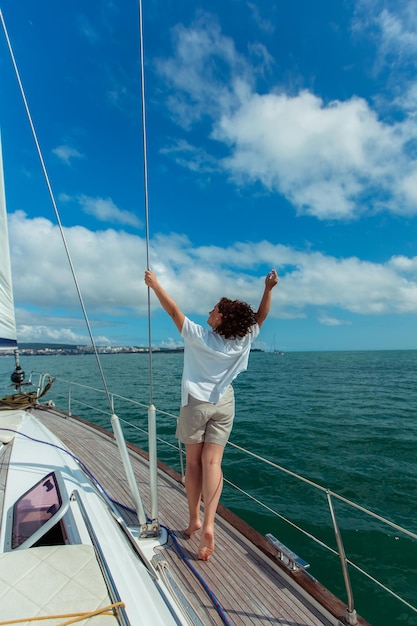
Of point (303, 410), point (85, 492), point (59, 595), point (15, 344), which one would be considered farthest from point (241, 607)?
point (303, 410)

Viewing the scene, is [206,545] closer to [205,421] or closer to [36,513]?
[205,421]

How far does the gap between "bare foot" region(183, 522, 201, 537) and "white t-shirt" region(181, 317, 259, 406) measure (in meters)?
1.06

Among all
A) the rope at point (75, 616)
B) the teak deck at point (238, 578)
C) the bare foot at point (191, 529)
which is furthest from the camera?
the bare foot at point (191, 529)

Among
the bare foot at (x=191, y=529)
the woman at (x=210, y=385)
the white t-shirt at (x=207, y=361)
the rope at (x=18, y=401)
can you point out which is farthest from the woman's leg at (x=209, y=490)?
the rope at (x=18, y=401)

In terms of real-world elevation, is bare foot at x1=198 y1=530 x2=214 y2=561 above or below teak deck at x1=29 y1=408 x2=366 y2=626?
above

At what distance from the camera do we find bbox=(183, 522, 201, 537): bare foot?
8.70 feet

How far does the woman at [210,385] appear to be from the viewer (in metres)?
2.35

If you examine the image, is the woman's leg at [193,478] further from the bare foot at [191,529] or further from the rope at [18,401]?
the rope at [18,401]

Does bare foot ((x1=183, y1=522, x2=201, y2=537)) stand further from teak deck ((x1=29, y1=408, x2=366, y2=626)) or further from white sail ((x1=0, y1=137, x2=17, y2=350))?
white sail ((x1=0, y1=137, x2=17, y2=350))

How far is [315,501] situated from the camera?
5.75 m

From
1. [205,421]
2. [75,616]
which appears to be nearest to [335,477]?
[205,421]

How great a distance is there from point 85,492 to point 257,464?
17.2 feet

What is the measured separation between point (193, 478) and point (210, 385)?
75cm

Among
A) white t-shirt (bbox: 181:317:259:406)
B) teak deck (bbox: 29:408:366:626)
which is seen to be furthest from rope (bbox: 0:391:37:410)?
white t-shirt (bbox: 181:317:259:406)
